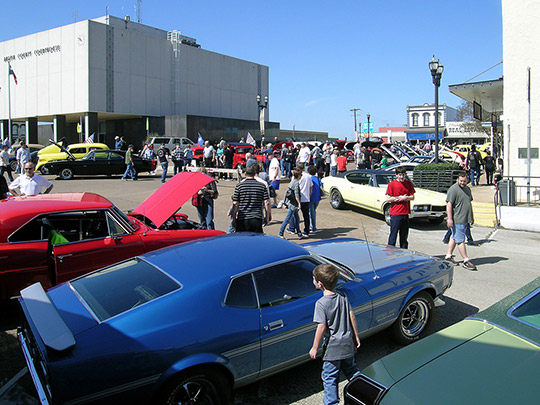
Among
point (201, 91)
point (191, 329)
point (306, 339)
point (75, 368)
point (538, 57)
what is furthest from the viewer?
point (201, 91)

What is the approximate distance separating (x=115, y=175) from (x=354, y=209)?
13.5 m

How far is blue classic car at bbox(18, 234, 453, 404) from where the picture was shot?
124 inches

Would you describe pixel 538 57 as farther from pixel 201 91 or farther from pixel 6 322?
pixel 201 91

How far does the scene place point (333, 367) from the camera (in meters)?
3.62

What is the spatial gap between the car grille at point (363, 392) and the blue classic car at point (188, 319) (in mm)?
1056

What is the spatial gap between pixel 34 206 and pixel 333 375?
4.26 m

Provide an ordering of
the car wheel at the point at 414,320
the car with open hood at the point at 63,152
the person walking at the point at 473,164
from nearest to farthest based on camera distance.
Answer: the car wheel at the point at 414,320, the person walking at the point at 473,164, the car with open hood at the point at 63,152

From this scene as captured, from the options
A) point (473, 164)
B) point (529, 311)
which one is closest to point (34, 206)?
point (529, 311)

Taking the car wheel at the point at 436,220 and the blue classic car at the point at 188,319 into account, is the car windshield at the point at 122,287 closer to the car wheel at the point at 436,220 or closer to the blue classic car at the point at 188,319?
the blue classic car at the point at 188,319

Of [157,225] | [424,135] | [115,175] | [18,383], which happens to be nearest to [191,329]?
[18,383]

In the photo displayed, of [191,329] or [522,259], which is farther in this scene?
[522,259]

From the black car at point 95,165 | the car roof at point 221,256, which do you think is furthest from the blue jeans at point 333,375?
the black car at point 95,165

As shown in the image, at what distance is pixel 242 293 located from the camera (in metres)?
3.82

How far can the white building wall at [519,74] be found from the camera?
14180 mm
